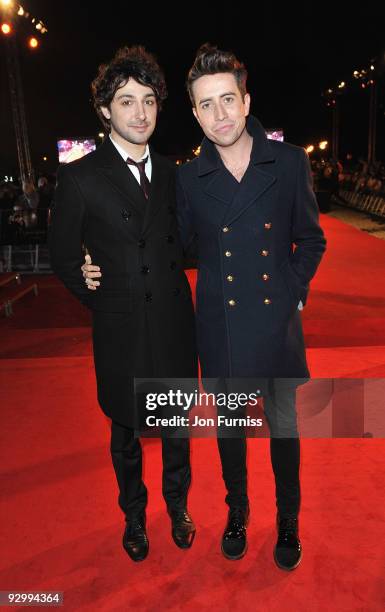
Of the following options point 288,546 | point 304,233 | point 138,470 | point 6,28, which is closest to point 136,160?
point 304,233

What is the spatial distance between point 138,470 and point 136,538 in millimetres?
313

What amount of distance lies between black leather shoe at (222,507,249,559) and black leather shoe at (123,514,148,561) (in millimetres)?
379

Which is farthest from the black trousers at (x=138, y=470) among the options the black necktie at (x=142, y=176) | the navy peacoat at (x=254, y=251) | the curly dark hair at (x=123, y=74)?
the curly dark hair at (x=123, y=74)

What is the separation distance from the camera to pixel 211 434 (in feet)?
13.0

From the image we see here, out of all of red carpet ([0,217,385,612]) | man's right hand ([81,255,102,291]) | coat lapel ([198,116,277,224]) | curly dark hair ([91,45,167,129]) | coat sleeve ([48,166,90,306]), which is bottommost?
red carpet ([0,217,385,612])

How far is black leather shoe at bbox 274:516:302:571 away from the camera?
2.57 m

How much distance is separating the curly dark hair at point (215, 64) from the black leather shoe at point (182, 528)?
2008 millimetres

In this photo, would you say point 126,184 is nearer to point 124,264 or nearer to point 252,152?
point 124,264

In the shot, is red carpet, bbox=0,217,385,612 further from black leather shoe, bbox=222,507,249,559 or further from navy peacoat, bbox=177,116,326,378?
navy peacoat, bbox=177,116,326,378

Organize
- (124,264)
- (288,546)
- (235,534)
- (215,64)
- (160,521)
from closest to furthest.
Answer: (215,64), (124,264), (288,546), (235,534), (160,521)

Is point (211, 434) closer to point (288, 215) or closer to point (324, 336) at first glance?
point (288, 215)

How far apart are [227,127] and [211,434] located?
2.24m

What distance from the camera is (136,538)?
2736 mm

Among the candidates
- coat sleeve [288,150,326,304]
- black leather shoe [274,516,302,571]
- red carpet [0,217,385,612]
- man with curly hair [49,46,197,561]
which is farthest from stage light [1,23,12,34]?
black leather shoe [274,516,302,571]
